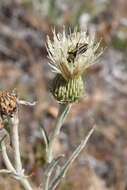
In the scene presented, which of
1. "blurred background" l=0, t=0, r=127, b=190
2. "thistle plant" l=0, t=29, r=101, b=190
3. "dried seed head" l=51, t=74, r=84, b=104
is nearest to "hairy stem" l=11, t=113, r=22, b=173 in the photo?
"thistle plant" l=0, t=29, r=101, b=190

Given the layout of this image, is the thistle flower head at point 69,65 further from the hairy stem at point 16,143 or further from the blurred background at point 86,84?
the blurred background at point 86,84

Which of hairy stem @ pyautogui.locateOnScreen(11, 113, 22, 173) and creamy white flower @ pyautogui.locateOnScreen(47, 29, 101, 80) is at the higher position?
creamy white flower @ pyautogui.locateOnScreen(47, 29, 101, 80)

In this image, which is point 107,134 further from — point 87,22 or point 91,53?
point 91,53

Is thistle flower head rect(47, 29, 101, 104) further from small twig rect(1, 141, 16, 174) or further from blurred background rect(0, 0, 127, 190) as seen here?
blurred background rect(0, 0, 127, 190)

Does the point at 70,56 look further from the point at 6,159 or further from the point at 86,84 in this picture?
the point at 86,84

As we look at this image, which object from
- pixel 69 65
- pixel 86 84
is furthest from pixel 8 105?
pixel 86 84

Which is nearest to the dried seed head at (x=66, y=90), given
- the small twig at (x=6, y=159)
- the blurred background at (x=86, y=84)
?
the small twig at (x=6, y=159)

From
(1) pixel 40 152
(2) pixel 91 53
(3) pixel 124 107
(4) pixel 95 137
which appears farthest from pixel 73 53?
(3) pixel 124 107
